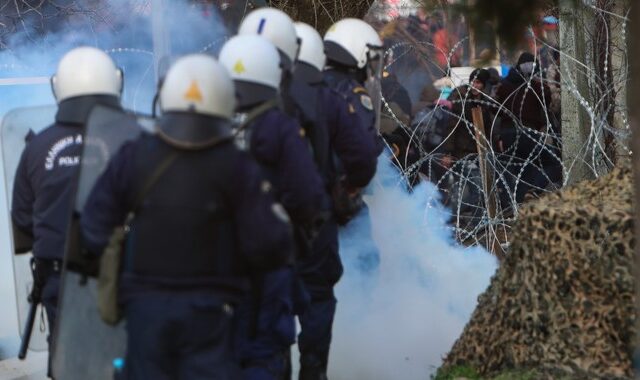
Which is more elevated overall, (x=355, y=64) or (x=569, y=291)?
(x=355, y=64)

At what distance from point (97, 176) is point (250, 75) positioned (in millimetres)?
854

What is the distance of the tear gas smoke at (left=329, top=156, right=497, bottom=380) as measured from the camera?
7.23 metres

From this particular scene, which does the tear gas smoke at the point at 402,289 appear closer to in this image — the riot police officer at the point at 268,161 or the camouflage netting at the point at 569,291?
the camouflage netting at the point at 569,291

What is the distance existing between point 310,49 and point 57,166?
1479 mm

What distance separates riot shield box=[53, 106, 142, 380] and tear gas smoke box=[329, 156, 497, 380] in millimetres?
2296

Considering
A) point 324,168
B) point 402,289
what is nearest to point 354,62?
point 324,168

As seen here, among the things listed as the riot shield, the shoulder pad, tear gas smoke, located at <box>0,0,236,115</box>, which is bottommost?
the riot shield

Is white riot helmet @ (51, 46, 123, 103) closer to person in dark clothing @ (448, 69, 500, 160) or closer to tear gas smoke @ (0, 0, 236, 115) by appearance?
person in dark clothing @ (448, 69, 500, 160)

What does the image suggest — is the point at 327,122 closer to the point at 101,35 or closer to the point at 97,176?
the point at 97,176

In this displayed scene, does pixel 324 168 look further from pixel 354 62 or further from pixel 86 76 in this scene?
pixel 86 76

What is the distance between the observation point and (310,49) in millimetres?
6258

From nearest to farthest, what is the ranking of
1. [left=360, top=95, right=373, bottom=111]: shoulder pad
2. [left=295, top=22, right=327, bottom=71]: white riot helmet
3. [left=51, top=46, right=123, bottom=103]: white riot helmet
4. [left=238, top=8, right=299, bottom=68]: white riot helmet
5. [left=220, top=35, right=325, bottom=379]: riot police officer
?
[left=220, top=35, right=325, bottom=379]: riot police officer
[left=51, top=46, right=123, bottom=103]: white riot helmet
[left=238, top=8, right=299, bottom=68]: white riot helmet
[left=295, top=22, right=327, bottom=71]: white riot helmet
[left=360, top=95, right=373, bottom=111]: shoulder pad

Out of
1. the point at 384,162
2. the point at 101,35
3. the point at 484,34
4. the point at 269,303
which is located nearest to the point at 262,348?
the point at 269,303

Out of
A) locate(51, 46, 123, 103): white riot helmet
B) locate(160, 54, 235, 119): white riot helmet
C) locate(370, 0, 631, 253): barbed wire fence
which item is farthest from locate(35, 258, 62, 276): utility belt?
locate(370, 0, 631, 253): barbed wire fence
